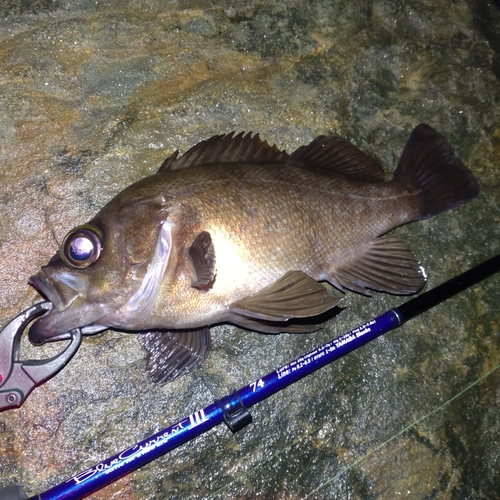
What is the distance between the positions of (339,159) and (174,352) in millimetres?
1310

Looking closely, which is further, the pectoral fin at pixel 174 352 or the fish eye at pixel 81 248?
the pectoral fin at pixel 174 352

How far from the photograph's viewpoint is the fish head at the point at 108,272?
6.44 ft

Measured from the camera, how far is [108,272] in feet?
6.50

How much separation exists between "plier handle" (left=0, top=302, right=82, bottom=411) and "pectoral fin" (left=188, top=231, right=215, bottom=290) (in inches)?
23.7

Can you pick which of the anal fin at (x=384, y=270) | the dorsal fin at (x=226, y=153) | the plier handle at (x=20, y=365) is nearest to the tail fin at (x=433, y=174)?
the anal fin at (x=384, y=270)

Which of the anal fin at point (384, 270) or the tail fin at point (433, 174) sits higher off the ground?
the tail fin at point (433, 174)

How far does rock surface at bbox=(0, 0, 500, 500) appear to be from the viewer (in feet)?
7.40

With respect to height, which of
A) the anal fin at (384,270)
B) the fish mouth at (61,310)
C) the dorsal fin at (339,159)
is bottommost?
the anal fin at (384,270)

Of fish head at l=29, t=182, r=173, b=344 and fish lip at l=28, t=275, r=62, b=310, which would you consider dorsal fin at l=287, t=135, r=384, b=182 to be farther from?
fish lip at l=28, t=275, r=62, b=310

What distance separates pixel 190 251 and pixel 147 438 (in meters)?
0.83

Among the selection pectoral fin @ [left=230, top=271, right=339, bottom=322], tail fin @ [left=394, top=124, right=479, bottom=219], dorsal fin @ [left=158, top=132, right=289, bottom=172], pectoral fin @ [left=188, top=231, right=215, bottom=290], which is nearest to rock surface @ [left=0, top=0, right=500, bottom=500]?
tail fin @ [left=394, top=124, right=479, bottom=219]

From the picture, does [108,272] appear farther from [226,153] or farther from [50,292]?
[226,153]

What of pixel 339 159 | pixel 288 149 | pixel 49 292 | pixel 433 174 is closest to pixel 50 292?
pixel 49 292

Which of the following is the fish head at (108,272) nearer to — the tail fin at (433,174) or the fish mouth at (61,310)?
the fish mouth at (61,310)
